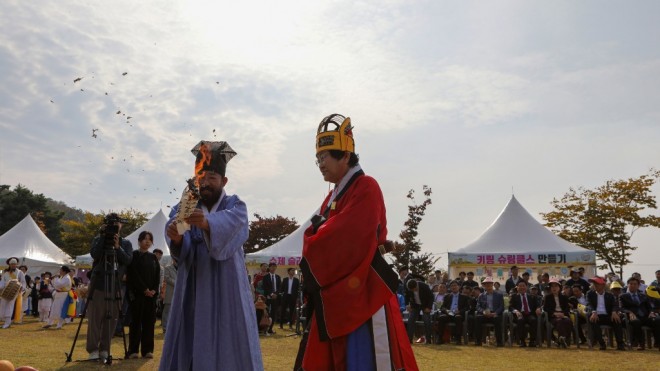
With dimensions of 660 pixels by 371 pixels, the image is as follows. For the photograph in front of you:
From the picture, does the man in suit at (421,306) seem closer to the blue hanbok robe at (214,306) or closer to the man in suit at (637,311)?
the man in suit at (637,311)

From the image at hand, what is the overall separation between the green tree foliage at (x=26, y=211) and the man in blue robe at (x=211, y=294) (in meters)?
57.8

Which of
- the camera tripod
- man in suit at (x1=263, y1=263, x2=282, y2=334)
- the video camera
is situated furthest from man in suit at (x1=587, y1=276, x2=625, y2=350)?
the video camera

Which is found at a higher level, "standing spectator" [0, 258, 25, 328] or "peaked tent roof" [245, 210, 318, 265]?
"peaked tent roof" [245, 210, 318, 265]

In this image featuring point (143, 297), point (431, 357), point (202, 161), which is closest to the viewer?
point (202, 161)

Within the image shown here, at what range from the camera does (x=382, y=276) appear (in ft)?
11.9

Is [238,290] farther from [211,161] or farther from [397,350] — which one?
[397,350]

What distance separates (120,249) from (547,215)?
27.8 metres

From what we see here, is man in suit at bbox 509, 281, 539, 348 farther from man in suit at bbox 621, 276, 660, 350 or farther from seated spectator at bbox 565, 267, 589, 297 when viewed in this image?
man in suit at bbox 621, 276, 660, 350

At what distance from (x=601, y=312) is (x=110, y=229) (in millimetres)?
11835

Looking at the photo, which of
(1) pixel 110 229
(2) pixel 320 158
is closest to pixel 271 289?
(1) pixel 110 229

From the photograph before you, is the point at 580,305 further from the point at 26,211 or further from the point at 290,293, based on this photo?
the point at 26,211

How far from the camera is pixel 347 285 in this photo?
3.54 meters

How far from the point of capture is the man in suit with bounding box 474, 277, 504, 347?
15.1m

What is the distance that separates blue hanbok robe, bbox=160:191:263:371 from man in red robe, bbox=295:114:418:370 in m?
0.99
